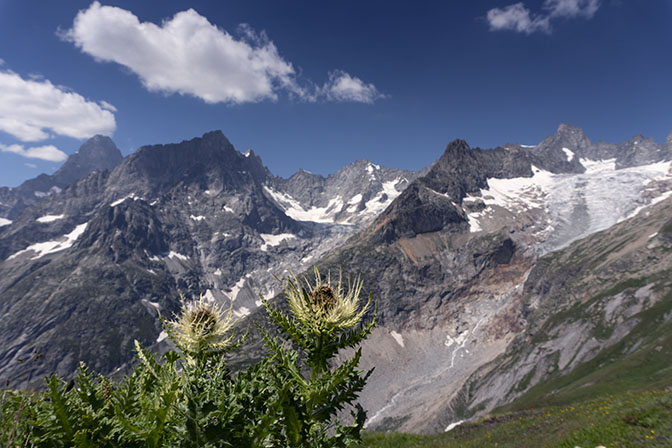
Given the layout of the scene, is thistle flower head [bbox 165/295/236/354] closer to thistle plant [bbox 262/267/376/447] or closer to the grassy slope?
thistle plant [bbox 262/267/376/447]

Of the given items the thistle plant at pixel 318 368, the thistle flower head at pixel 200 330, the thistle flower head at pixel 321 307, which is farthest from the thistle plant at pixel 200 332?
the thistle flower head at pixel 321 307

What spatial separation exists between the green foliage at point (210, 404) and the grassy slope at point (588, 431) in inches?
538

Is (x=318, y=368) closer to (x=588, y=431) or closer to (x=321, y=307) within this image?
(x=321, y=307)

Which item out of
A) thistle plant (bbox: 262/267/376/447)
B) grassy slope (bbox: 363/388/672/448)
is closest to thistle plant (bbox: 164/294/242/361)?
thistle plant (bbox: 262/267/376/447)

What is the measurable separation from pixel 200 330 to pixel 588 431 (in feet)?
54.1

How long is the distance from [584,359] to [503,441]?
154783 millimetres

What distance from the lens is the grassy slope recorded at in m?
12.7

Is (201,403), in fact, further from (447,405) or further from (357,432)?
(447,405)

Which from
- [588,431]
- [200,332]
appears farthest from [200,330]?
[588,431]

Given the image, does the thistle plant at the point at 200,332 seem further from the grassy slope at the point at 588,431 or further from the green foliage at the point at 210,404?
the grassy slope at the point at 588,431

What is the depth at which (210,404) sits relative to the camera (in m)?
3.76

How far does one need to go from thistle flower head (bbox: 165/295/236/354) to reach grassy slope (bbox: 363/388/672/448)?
14.3 m

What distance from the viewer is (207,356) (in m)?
6.57

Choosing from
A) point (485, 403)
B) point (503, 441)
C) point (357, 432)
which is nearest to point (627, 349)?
point (485, 403)
